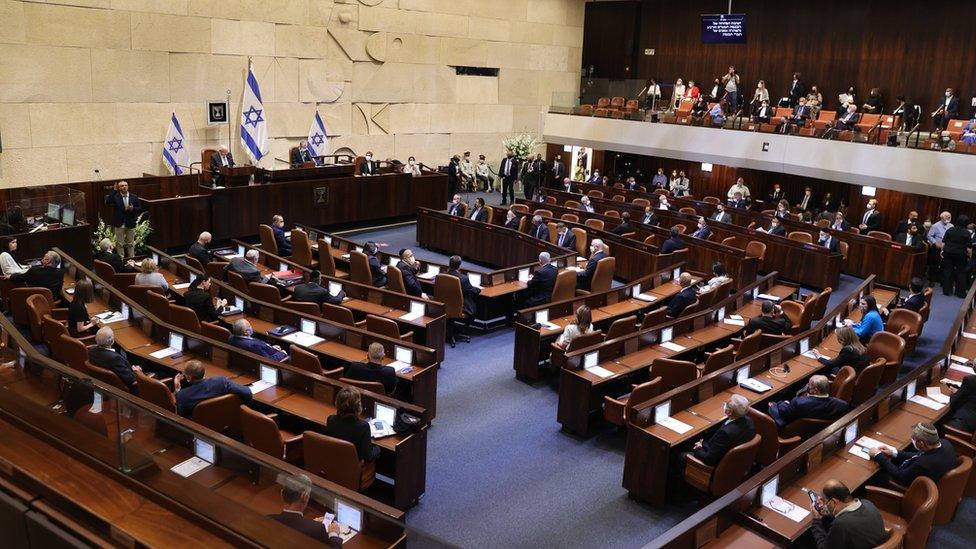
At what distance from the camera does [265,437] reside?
235 inches

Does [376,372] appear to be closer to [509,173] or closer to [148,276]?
[148,276]

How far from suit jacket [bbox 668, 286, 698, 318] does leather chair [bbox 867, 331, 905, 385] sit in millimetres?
A: 2166

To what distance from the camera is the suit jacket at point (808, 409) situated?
22.6ft

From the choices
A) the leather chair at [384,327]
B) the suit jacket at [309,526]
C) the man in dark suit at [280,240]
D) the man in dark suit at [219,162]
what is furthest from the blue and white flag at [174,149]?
the suit jacket at [309,526]

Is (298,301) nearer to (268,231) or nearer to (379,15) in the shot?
(268,231)

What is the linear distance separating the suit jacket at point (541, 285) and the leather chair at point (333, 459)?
5.60 m

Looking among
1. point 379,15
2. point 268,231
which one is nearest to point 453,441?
point 268,231

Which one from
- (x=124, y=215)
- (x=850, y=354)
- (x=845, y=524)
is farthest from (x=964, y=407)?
(x=124, y=215)

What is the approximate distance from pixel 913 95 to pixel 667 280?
11809mm

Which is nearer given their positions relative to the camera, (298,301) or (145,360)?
(145,360)

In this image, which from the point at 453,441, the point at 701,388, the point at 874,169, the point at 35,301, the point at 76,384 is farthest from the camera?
the point at 874,169

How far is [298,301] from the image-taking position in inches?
384

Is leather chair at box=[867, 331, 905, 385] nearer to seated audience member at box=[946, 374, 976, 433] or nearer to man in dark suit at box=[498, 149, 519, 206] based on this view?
seated audience member at box=[946, 374, 976, 433]

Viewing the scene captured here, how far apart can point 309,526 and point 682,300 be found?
24.2 ft
